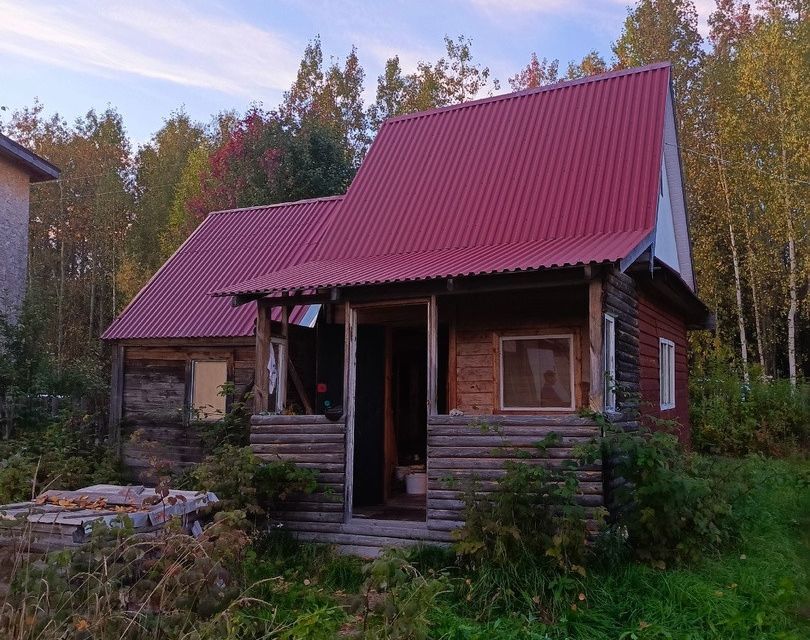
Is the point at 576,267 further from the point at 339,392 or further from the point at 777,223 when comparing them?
the point at 777,223

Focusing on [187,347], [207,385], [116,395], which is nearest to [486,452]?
[207,385]

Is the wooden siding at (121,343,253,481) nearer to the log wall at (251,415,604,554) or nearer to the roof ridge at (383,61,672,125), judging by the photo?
the log wall at (251,415,604,554)

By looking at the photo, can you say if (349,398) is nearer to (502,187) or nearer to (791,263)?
(502,187)

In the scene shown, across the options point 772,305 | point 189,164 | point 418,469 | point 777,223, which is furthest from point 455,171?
point 189,164

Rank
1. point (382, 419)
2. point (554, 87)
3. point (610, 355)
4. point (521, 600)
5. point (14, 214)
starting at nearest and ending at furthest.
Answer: point (521, 600) → point (610, 355) → point (382, 419) → point (554, 87) → point (14, 214)

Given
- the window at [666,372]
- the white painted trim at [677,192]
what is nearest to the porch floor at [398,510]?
the window at [666,372]

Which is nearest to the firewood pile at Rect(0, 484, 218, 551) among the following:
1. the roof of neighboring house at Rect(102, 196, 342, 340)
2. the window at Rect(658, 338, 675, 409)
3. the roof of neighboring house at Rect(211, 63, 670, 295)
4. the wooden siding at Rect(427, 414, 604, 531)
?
the wooden siding at Rect(427, 414, 604, 531)

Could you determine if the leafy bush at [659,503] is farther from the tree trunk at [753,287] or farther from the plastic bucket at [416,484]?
the tree trunk at [753,287]

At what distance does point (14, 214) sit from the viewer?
19172mm

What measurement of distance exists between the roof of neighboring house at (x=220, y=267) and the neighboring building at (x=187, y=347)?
0.02 m

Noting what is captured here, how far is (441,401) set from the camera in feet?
37.6

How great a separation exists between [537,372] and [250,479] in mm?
3992

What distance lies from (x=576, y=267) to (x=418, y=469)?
17.3ft

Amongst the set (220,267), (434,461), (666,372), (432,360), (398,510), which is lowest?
(398,510)
